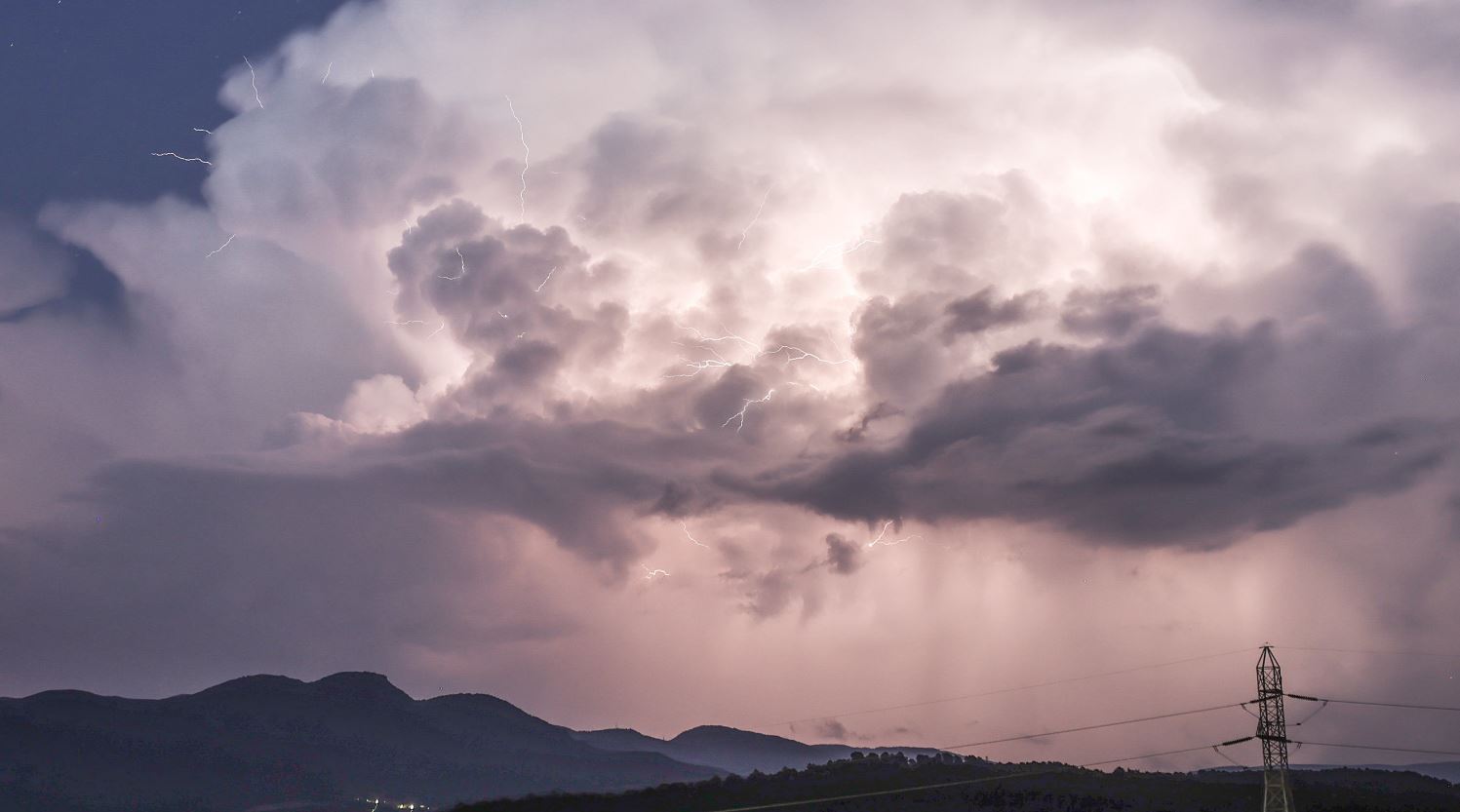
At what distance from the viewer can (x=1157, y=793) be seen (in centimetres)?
19550

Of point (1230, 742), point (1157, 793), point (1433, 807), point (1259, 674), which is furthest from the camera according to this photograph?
point (1157, 793)

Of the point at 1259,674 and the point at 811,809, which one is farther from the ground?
the point at 1259,674

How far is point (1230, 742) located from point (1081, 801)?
98.5m

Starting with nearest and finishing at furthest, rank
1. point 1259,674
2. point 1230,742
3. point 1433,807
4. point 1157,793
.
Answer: point 1259,674 → point 1230,742 → point 1433,807 → point 1157,793

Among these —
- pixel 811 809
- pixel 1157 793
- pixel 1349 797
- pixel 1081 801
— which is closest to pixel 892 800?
pixel 811 809

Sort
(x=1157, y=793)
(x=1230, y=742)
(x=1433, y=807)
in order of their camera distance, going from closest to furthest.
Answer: (x=1230, y=742)
(x=1433, y=807)
(x=1157, y=793)

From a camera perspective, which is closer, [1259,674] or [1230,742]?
[1259,674]

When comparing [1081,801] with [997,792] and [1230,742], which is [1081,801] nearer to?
[997,792]

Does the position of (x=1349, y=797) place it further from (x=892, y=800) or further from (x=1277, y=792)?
(x=1277, y=792)

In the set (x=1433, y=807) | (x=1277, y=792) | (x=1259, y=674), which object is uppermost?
(x=1259, y=674)

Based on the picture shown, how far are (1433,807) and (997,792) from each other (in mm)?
63525

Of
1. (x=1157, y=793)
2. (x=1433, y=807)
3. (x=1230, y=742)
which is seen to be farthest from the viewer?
(x=1157, y=793)

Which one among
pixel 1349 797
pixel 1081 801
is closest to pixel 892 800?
pixel 1081 801

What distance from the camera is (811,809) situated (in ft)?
644
